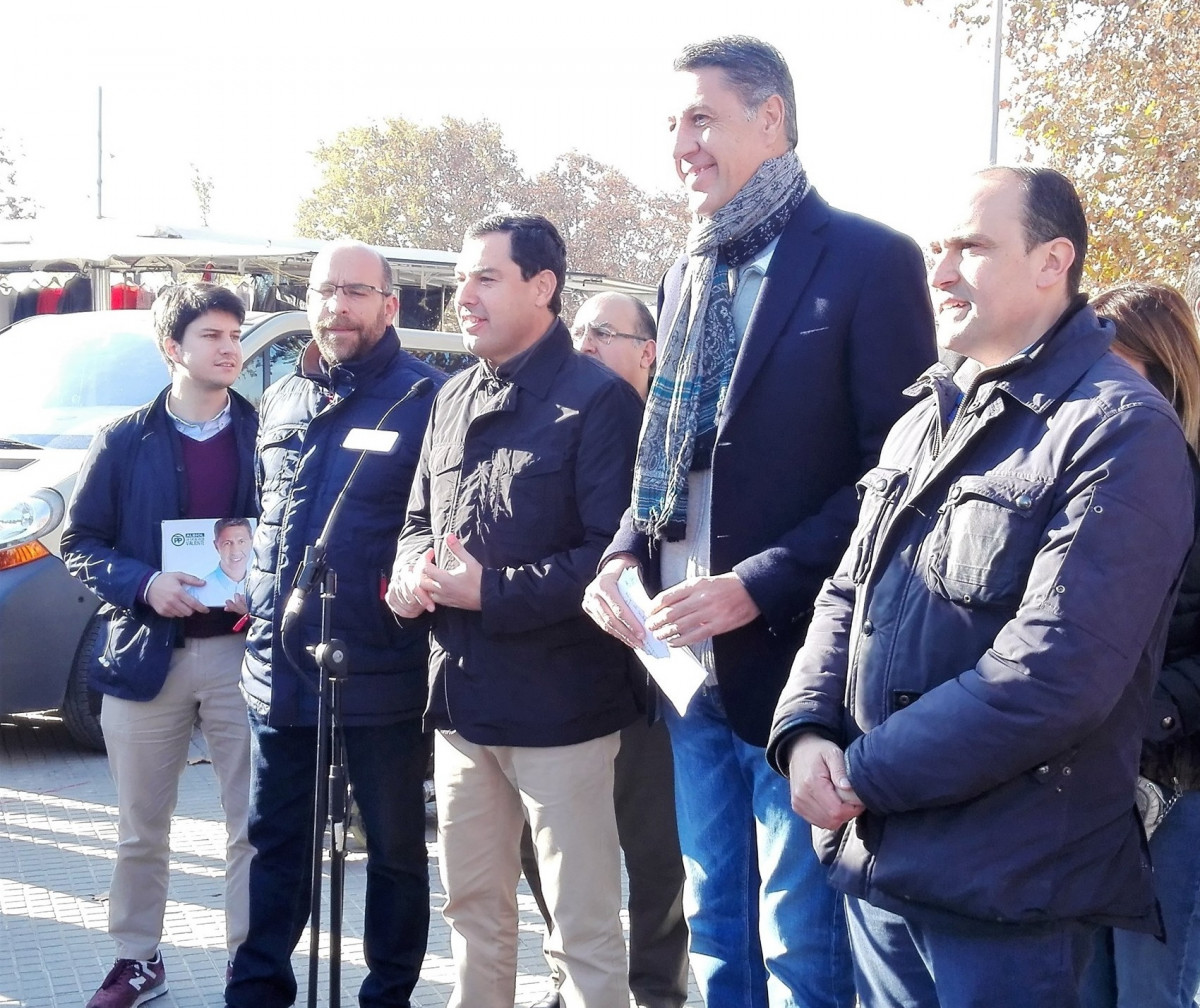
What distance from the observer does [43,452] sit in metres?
6.88

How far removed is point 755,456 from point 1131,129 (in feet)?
42.1

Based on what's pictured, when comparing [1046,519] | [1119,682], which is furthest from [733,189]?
[1119,682]

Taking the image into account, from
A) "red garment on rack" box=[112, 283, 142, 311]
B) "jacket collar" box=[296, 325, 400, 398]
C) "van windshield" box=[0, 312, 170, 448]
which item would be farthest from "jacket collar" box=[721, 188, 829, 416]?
"red garment on rack" box=[112, 283, 142, 311]

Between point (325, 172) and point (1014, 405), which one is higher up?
point (325, 172)

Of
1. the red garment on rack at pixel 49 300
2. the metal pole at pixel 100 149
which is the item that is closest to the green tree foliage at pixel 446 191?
the metal pole at pixel 100 149

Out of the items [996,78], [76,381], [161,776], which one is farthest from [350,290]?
Answer: [996,78]

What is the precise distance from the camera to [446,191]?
4253 centimetres

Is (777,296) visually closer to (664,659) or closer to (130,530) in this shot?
(664,659)

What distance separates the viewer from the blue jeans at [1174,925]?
9.27 ft

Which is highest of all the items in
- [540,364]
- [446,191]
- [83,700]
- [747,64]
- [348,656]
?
[446,191]

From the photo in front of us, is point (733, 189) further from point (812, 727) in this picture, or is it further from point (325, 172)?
point (325, 172)

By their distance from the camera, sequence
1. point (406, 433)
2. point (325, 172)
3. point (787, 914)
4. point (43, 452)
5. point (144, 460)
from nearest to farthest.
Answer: point (787, 914) → point (406, 433) → point (144, 460) → point (43, 452) → point (325, 172)

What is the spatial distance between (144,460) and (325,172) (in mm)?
40232

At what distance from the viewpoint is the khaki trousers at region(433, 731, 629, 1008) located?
11.0ft
